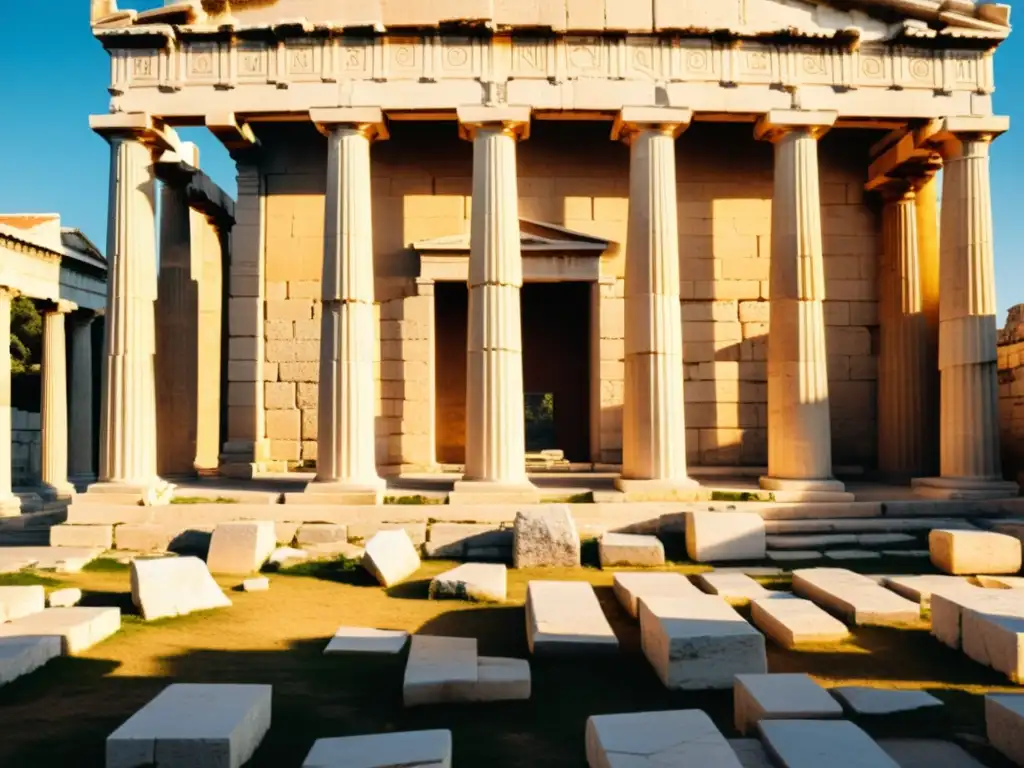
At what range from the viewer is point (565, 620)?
7.55m

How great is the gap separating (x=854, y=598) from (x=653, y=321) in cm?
627

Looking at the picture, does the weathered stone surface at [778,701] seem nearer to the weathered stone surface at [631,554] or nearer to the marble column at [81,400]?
the weathered stone surface at [631,554]

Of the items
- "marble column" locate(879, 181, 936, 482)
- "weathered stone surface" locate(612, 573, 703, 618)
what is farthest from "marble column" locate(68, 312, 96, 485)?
"marble column" locate(879, 181, 936, 482)

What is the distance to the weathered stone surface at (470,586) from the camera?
9266 millimetres

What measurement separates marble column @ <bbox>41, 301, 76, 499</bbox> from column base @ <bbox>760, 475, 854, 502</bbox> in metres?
17.0

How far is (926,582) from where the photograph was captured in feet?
30.5

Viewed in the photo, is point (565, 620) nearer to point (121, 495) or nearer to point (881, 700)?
point (881, 700)

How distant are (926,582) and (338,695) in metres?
6.69

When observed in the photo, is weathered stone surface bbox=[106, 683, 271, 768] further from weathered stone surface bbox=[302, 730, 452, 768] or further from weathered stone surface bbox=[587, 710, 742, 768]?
weathered stone surface bbox=[587, 710, 742, 768]

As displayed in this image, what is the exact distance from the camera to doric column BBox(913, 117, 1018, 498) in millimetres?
13969

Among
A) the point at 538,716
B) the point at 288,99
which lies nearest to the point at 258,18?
the point at 288,99

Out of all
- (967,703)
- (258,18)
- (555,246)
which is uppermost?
(258,18)

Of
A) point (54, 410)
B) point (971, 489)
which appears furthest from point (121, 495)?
point (971, 489)

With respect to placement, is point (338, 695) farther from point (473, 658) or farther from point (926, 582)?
point (926, 582)
